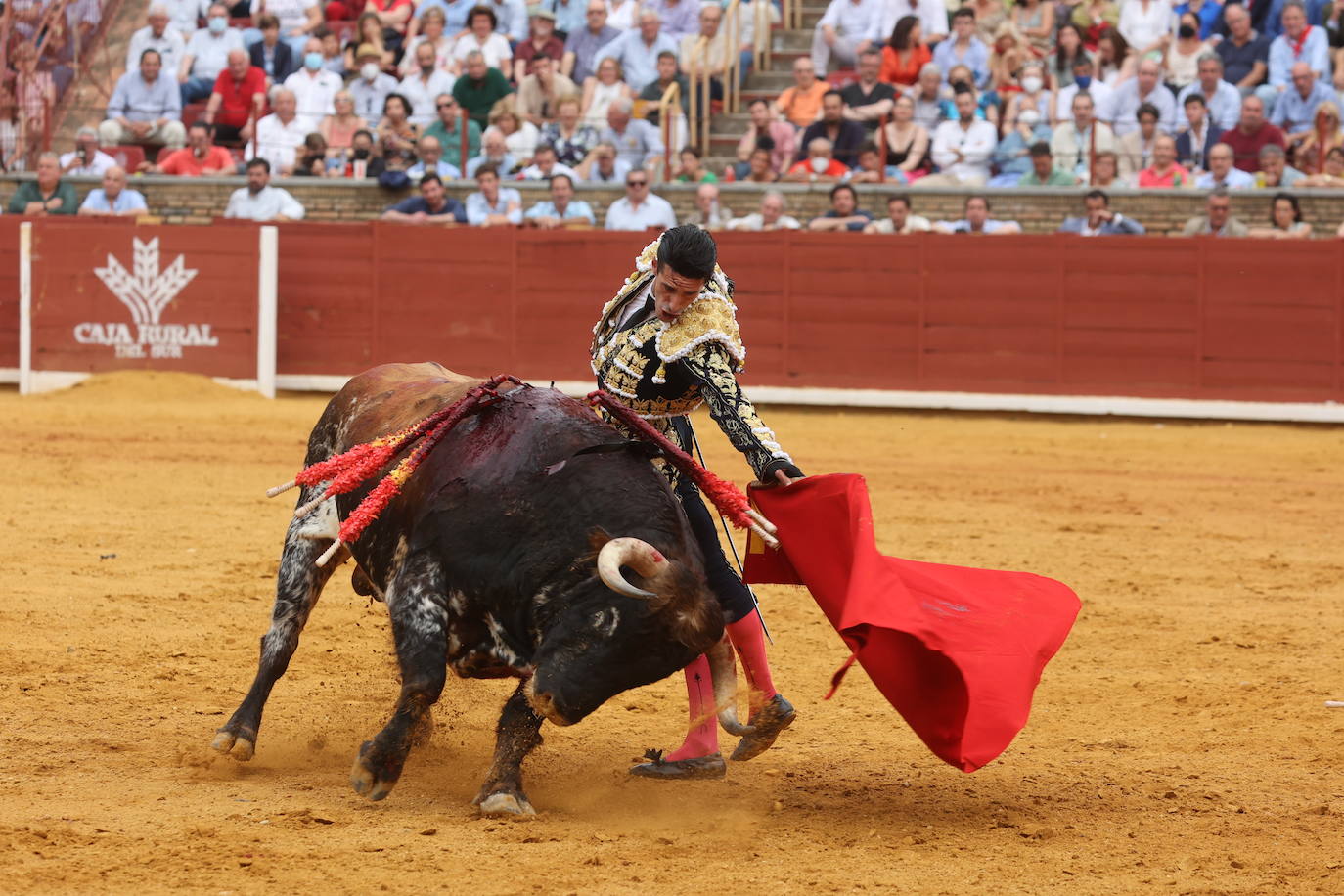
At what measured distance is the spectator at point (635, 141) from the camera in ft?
40.1

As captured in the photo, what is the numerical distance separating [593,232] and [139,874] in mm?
8954

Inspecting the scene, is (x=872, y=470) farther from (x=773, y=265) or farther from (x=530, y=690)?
(x=530, y=690)

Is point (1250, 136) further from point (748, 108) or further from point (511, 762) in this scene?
point (511, 762)

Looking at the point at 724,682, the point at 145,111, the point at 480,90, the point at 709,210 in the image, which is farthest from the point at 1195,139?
the point at 724,682

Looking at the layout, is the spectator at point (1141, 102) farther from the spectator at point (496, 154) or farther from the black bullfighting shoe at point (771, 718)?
the black bullfighting shoe at point (771, 718)

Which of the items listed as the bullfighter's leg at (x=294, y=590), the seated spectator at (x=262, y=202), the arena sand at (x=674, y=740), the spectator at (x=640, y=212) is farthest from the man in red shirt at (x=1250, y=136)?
the bullfighter's leg at (x=294, y=590)

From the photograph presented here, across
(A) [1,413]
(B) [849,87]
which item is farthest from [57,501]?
(B) [849,87]

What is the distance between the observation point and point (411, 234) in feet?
38.4

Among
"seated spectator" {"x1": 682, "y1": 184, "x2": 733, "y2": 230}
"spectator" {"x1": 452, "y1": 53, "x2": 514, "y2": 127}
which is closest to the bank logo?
"spectator" {"x1": 452, "y1": 53, "x2": 514, "y2": 127}

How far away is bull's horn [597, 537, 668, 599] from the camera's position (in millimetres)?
2904

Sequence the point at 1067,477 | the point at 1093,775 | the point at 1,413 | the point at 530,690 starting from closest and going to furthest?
the point at 530,690 < the point at 1093,775 < the point at 1067,477 < the point at 1,413

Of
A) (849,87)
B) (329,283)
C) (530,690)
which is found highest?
(849,87)

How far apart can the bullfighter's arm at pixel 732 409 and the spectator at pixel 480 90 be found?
9.49 metres

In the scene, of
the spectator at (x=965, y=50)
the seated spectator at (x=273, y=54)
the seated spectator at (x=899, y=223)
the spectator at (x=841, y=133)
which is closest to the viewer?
the seated spectator at (x=899, y=223)
